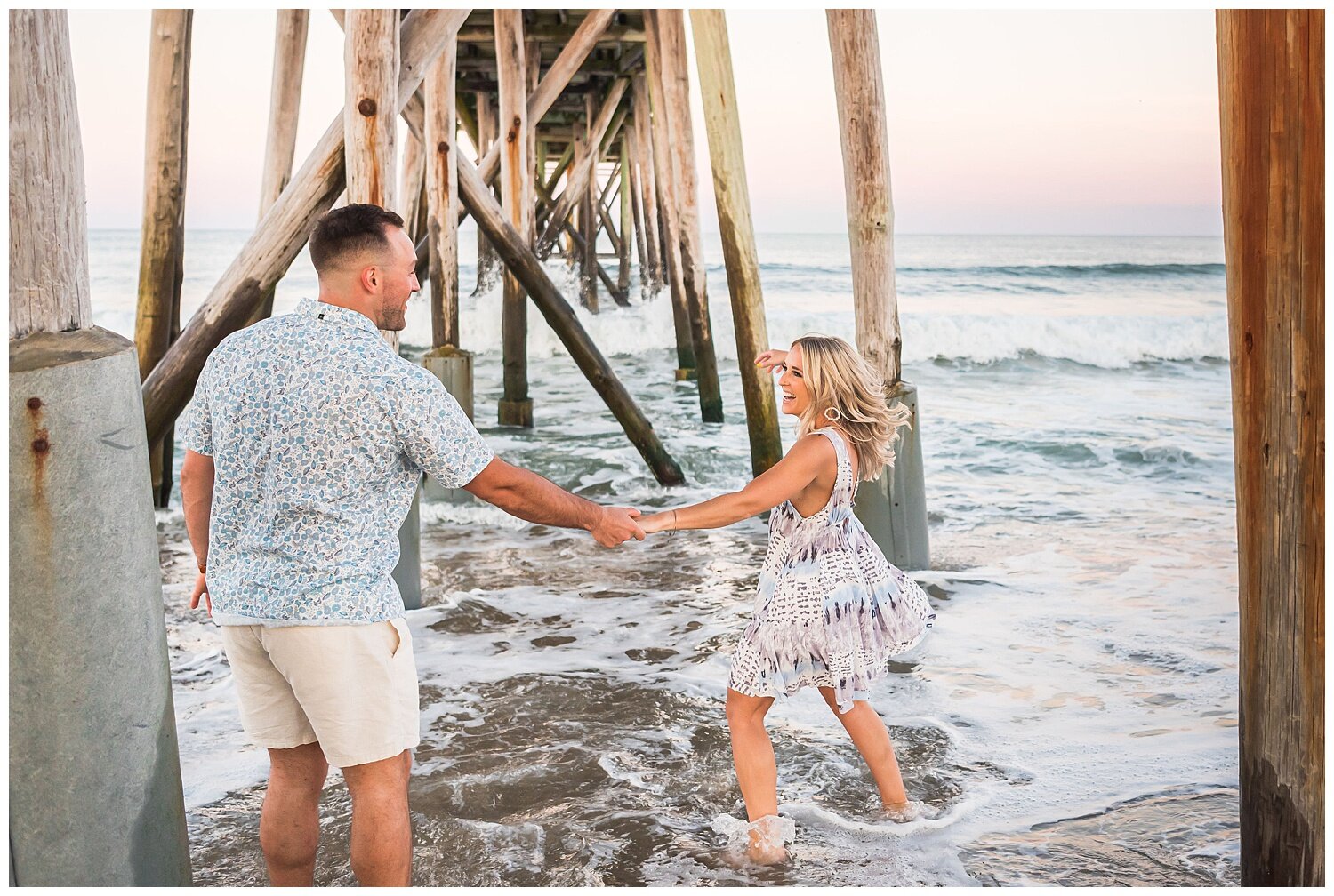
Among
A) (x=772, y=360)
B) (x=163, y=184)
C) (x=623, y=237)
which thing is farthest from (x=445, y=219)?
(x=623, y=237)

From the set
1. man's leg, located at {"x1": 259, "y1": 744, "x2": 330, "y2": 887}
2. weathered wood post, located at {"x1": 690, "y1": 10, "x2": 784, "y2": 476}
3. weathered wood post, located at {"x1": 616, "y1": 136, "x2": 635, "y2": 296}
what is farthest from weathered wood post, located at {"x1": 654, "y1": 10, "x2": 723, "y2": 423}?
weathered wood post, located at {"x1": 616, "y1": 136, "x2": 635, "y2": 296}

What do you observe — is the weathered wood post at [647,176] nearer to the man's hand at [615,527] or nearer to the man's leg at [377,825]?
the man's hand at [615,527]

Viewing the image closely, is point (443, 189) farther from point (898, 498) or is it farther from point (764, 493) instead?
point (764, 493)

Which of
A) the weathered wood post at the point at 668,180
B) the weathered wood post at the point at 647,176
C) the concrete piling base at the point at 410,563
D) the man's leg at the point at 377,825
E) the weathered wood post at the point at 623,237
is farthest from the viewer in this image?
the weathered wood post at the point at 623,237

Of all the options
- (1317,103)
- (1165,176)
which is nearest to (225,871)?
(1317,103)

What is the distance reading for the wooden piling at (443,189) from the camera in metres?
6.17

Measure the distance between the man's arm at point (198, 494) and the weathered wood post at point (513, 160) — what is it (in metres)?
5.75

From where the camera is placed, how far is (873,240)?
16.0 ft

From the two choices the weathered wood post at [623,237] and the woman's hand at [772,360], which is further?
the weathered wood post at [623,237]

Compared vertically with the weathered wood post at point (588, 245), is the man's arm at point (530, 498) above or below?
below

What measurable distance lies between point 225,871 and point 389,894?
637mm

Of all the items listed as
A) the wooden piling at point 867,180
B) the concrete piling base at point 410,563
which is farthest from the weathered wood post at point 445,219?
the wooden piling at point 867,180

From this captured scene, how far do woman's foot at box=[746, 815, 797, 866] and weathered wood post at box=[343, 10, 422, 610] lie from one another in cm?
188

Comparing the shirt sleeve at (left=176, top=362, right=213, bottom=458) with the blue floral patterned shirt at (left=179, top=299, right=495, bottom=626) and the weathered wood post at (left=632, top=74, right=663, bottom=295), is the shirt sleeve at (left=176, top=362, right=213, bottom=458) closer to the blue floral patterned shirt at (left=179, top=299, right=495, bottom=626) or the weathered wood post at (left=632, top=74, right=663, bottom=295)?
the blue floral patterned shirt at (left=179, top=299, right=495, bottom=626)
